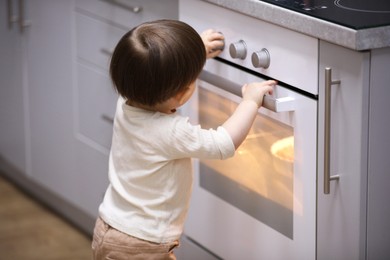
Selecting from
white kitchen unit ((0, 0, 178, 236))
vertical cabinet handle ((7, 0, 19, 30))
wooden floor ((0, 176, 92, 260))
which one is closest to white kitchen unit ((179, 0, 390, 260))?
white kitchen unit ((0, 0, 178, 236))

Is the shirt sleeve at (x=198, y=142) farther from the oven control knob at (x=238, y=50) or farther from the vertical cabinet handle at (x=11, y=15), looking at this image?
the vertical cabinet handle at (x=11, y=15)

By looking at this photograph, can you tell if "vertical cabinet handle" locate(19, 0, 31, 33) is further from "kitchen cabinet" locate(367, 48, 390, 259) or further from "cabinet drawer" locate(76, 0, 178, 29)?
"kitchen cabinet" locate(367, 48, 390, 259)

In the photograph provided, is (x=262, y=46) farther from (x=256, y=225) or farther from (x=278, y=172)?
(x=256, y=225)

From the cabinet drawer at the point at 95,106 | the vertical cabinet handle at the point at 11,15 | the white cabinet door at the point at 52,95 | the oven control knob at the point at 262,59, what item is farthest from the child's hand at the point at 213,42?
the vertical cabinet handle at the point at 11,15

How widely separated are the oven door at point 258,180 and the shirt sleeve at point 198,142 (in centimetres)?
12

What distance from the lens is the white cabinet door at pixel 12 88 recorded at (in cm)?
303

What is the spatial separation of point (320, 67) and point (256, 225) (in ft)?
1.48

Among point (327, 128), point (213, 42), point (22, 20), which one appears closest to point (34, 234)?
point (22, 20)

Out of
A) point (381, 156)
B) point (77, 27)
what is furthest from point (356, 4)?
point (77, 27)

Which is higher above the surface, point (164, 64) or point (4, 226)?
point (164, 64)

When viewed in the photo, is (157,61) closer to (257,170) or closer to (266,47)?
(266,47)

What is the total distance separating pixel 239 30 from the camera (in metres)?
1.99

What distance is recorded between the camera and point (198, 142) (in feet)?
5.97

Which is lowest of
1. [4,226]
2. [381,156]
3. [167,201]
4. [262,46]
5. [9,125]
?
[4,226]
